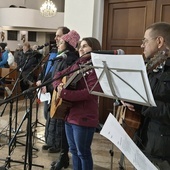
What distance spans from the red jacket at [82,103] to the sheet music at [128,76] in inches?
23.7

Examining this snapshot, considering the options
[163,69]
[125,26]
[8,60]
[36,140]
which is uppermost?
[125,26]

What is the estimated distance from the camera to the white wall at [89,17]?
4.24m

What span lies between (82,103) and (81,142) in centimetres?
28

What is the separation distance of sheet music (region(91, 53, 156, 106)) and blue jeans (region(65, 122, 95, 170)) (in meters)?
A: 0.73

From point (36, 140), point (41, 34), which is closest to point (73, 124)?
point (36, 140)

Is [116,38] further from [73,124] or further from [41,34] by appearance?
[41,34]

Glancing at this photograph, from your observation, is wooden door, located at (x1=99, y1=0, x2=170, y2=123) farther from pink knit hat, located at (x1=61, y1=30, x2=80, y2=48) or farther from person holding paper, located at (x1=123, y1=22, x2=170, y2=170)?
person holding paper, located at (x1=123, y1=22, x2=170, y2=170)

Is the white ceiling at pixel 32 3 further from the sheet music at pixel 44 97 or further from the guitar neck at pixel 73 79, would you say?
the guitar neck at pixel 73 79

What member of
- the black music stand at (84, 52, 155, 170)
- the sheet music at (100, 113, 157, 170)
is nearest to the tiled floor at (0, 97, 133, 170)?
the sheet music at (100, 113, 157, 170)

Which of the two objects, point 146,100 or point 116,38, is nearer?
point 146,100

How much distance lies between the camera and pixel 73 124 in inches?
82.0

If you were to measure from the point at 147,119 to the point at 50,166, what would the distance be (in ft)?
5.54

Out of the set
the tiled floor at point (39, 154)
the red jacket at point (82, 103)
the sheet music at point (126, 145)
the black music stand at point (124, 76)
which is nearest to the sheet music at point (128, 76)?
the black music stand at point (124, 76)

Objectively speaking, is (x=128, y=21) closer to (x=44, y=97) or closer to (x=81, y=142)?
(x=44, y=97)
